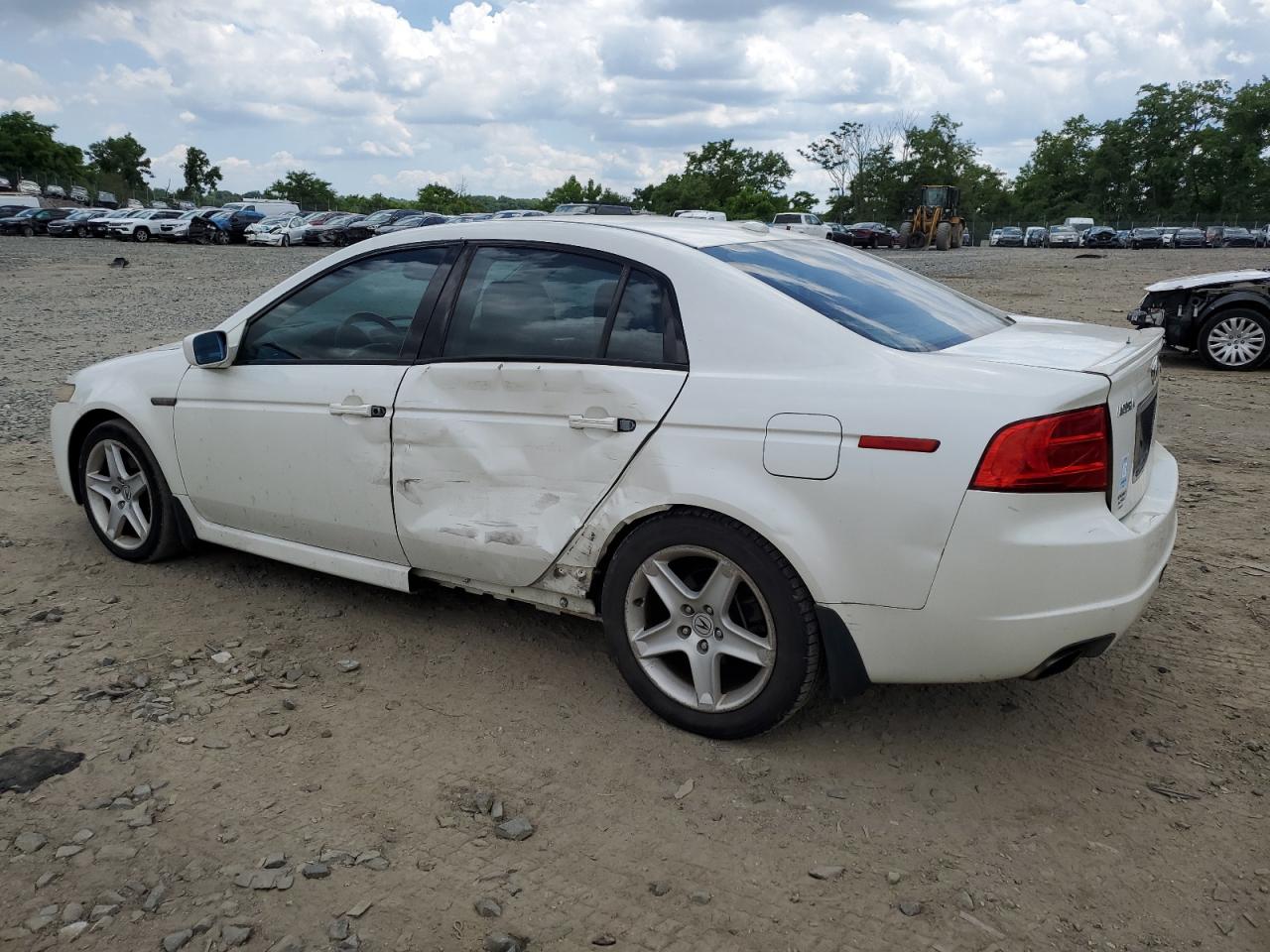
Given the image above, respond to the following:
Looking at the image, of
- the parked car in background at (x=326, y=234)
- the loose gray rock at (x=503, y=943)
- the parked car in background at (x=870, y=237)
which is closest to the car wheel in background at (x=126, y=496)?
the loose gray rock at (x=503, y=943)

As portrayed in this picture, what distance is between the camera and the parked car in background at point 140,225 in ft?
143

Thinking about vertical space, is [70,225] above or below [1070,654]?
above

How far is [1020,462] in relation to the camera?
108 inches

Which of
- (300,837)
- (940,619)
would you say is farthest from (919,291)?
(300,837)

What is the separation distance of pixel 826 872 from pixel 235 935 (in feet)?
4.72

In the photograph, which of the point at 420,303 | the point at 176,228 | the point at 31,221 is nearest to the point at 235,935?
the point at 420,303

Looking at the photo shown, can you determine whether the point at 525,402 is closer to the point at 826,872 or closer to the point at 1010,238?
the point at 826,872

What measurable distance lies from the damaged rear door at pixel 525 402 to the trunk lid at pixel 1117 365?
0.99 m

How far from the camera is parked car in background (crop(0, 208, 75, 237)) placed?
149 feet

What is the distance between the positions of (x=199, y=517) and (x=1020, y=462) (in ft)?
11.3

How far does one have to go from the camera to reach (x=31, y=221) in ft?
150

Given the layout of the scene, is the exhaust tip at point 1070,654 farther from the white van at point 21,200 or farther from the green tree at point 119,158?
the green tree at point 119,158

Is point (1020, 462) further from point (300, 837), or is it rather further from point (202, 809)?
point (202, 809)

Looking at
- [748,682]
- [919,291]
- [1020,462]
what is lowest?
[748,682]
